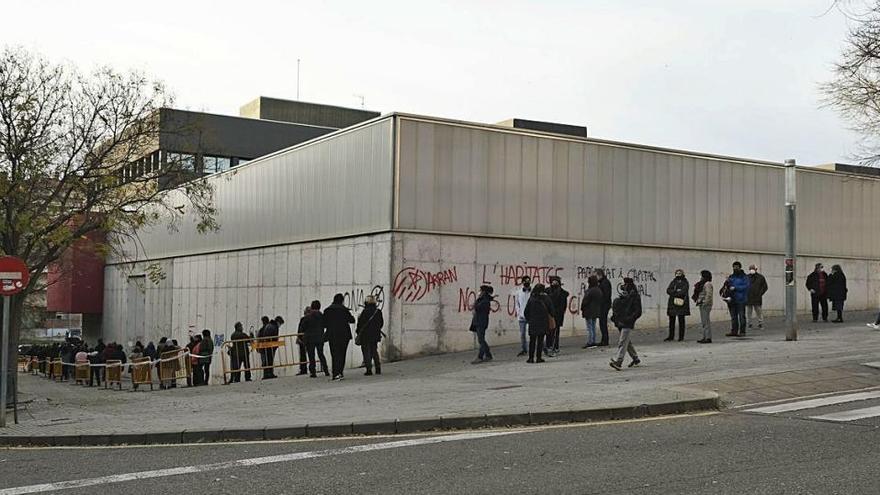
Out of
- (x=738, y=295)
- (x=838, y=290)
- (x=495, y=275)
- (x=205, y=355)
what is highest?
(x=495, y=275)

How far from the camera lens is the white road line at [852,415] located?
11.3m

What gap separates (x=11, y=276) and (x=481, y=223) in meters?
12.6

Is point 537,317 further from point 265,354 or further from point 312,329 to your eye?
point 265,354

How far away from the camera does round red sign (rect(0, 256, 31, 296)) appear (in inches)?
532

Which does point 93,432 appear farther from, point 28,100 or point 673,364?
point 28,100

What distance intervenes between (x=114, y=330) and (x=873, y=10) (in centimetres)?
3757

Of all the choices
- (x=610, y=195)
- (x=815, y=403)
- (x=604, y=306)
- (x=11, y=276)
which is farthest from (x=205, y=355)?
(x=815, y=403)

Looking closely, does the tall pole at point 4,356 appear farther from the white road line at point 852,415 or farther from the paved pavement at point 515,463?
the white road line at point 852,415

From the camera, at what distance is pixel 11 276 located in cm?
1363

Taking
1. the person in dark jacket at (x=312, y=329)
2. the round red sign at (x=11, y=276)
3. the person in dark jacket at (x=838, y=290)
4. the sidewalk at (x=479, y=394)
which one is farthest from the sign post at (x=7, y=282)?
the person in dark jacket at (x=838, y=290)

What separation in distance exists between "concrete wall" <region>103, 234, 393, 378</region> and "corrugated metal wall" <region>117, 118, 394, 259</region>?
0.47m

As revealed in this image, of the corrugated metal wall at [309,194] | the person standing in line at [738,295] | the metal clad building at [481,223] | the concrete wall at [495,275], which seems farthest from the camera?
the corrugated metal wall at [309,194]

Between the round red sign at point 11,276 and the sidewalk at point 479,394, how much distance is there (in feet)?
6.58

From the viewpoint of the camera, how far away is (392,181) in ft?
74.7
